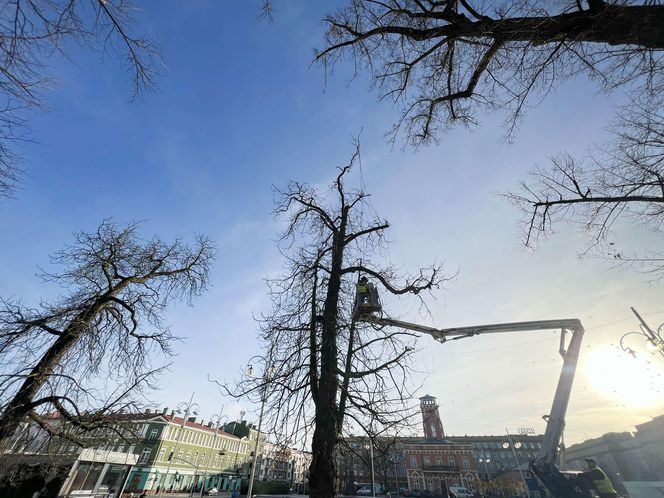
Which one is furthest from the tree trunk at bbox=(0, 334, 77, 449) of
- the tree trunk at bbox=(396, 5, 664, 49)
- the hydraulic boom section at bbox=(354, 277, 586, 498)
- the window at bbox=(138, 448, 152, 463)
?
the window at bbox=(138, 448, 152, 463)

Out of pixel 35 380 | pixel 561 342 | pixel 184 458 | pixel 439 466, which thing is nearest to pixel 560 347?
pixel 561 342

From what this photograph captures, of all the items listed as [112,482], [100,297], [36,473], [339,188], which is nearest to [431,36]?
[339,188]

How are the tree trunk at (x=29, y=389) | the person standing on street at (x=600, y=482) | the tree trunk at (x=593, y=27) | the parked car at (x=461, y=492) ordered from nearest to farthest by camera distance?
the tree trunk at (x=593, y=27)
the tree trunk at (x=29, y=389)
the person standing on street at (x=600, y=482)
the parked car at (x=461, y=492)

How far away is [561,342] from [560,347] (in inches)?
6.5

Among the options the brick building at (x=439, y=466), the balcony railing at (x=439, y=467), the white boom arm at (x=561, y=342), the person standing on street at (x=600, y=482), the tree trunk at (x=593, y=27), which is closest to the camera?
the tree trunk at (x=593, y=27)

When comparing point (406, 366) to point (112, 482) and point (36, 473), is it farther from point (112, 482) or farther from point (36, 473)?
point (36, 473)

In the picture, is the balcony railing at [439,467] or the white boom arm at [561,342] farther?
the balcony railing at [439,467]

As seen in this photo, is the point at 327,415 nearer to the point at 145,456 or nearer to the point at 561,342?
the point at 561,342

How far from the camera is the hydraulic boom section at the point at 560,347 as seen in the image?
7.04 metres

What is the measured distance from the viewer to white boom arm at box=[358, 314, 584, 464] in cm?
789

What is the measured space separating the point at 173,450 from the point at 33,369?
49.9 metres

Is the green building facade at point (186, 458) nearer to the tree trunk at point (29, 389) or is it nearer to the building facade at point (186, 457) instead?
the building facade at point (186, 457)

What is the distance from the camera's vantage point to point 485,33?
3973mm

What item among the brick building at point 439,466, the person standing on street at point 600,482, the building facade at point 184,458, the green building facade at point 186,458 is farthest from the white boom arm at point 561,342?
the brick building at point 439,466
